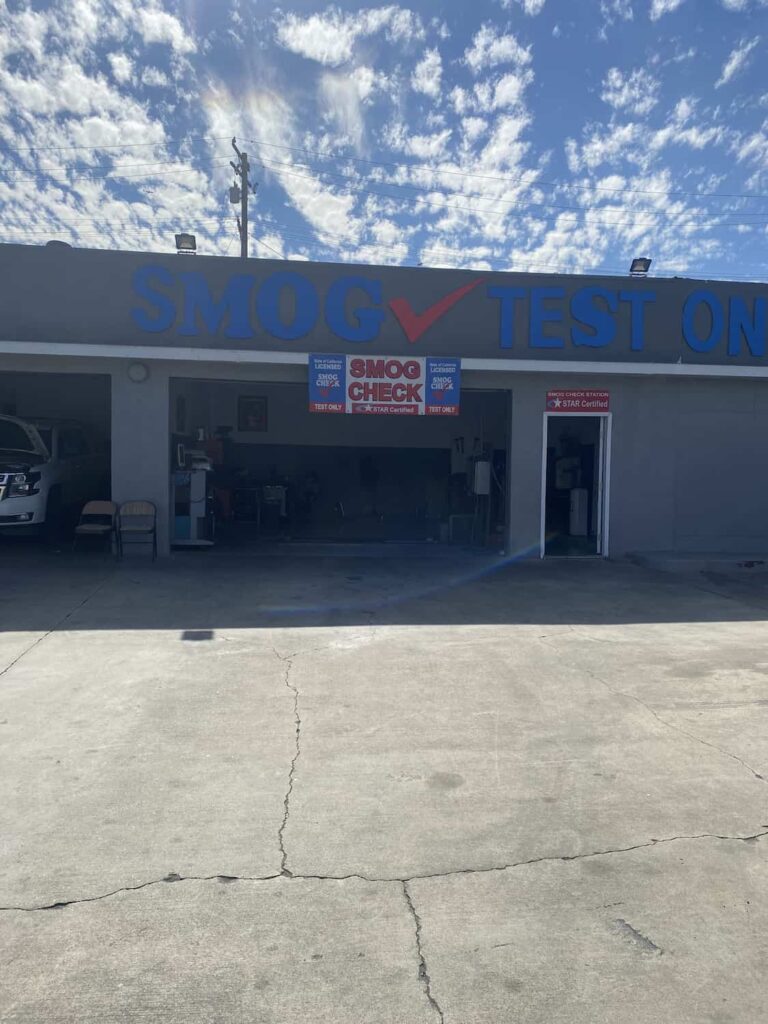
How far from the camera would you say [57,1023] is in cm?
254

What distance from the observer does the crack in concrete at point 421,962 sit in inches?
104

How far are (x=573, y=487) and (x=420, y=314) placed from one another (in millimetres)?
5127

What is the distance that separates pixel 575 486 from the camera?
15.4 meters

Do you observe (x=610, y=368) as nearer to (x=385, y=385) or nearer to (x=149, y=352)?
(x=385, y=385)

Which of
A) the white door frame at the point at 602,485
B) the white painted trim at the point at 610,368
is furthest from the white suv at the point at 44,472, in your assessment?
the white door frame at the point at 602,485

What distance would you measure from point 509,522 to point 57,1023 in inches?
438

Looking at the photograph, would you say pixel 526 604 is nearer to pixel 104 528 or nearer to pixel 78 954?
pixel 104 528

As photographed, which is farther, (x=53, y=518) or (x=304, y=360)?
(x=53, y=518)

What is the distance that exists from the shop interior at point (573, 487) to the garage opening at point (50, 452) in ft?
28.8

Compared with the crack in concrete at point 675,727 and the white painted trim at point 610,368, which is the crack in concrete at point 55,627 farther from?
the white painted trim at point 610,368

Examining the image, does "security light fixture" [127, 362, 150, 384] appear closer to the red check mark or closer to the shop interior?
the red check mark

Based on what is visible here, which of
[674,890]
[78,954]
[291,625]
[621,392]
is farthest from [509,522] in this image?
[78,954]

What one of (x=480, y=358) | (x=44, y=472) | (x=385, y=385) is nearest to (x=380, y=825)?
(x=385, y=385)

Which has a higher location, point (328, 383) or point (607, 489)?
point (328, 383)
